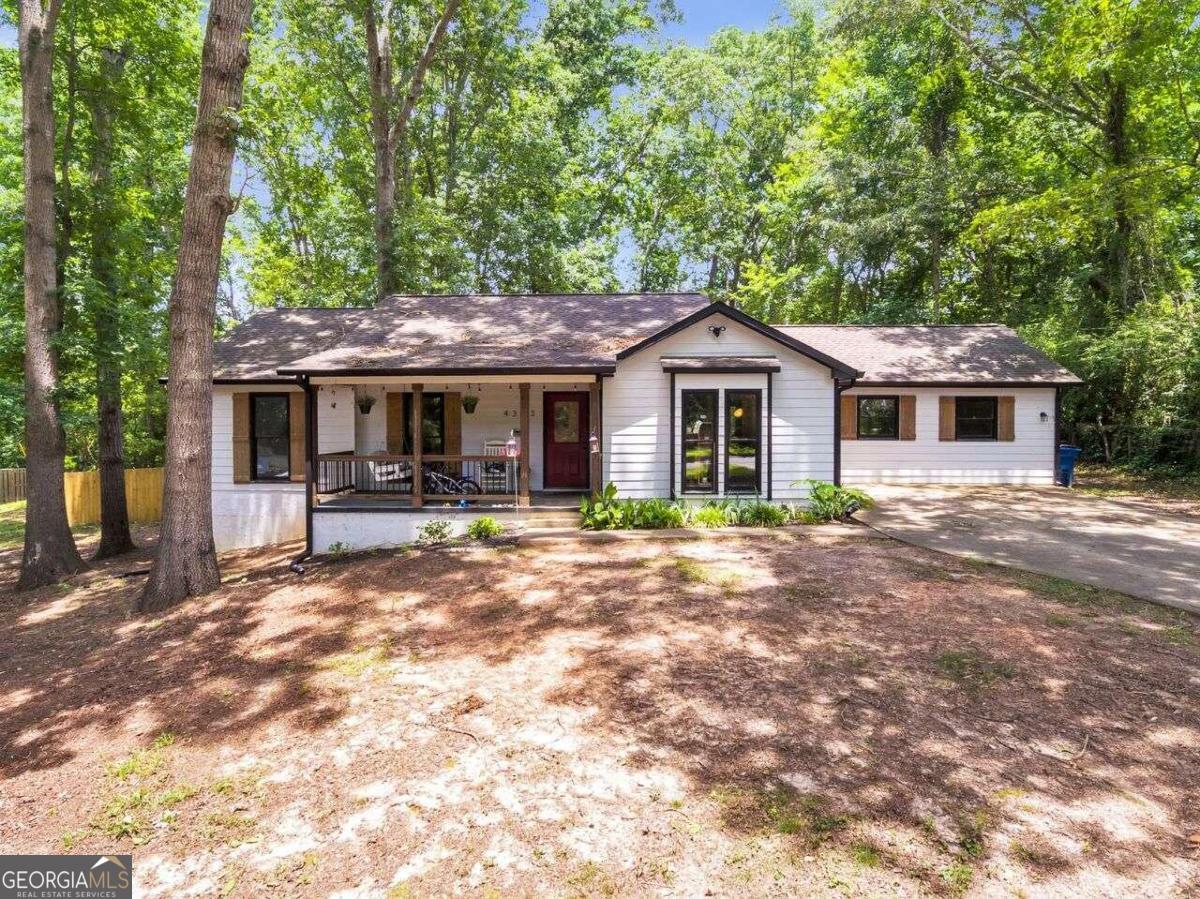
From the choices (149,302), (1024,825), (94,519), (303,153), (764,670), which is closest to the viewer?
(1024,825)

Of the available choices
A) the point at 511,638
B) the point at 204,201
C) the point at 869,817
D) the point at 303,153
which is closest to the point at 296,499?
the point at 204,201

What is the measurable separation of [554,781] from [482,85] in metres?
21.6

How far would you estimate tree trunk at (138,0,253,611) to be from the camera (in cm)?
718

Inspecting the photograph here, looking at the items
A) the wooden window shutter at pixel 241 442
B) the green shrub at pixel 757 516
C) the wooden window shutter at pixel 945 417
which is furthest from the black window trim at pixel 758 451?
the wooden window shutter at pixel 241 442

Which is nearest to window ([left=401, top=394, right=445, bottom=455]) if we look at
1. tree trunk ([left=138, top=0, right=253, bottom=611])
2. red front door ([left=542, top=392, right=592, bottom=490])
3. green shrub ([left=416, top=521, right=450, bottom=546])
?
red front door ([left=542, top=392, right=592, bottom=490])

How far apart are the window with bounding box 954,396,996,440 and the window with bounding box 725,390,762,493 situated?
780 cm

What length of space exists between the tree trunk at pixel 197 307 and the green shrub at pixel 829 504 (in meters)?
9.19

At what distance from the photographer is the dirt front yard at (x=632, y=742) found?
9.28 feet

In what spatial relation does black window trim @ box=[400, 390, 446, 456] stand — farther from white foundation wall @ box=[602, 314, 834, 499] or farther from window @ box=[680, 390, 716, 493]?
window @ box=[680, 390, 716, 493]

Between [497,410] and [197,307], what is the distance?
18.9 feet

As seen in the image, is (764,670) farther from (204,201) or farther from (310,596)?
A: (204,201)

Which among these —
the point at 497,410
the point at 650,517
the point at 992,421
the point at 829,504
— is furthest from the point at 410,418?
the point at 992,421

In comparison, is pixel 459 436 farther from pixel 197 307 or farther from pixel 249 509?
pixel 197 307

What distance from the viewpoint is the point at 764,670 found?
15.4 ft
